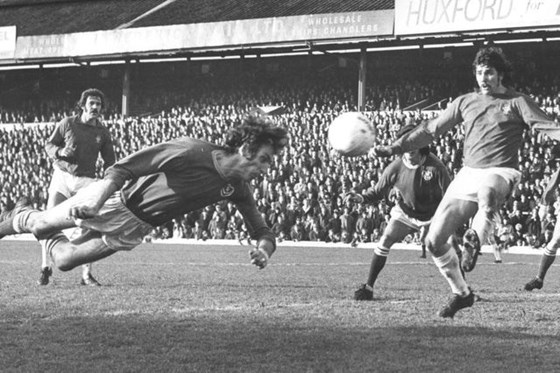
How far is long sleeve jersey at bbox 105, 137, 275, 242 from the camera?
7184 millimetres

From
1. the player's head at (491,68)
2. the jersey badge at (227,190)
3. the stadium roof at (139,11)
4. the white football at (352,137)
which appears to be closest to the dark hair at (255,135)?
the jersey badge at (227,190)

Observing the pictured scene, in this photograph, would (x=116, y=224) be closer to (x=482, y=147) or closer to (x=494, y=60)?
Result: (x=482, y=147)

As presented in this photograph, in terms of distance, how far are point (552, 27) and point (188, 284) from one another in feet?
85.8

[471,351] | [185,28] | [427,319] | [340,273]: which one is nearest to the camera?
[471,351]

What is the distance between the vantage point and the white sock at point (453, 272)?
A: 8743mm

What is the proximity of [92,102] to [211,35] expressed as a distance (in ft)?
112

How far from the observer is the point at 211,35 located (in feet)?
148

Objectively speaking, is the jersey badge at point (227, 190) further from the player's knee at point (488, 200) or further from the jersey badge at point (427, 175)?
the jersey badge at point (427, 175)

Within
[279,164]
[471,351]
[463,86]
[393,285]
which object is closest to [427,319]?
[471,351]

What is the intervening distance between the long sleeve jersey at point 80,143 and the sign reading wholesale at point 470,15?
2580cm

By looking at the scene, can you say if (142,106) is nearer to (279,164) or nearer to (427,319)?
(279,164)

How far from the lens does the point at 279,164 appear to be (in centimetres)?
3359

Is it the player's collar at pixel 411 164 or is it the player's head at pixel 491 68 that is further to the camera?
the player's collar at pixel 411 164

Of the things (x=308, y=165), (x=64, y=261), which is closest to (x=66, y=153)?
(x=64, y=261)
